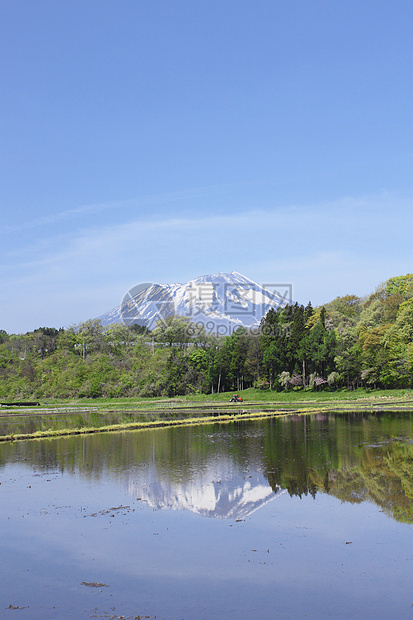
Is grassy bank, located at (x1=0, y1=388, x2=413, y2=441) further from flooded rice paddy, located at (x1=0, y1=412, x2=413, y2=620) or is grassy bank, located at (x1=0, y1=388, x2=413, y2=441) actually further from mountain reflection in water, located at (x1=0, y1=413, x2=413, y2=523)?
flooded rice paddy, located at (x1=0, y1=412, x2=413, y2=620)

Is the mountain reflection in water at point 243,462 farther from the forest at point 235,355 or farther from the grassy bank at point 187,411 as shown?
the forest at point 235,355

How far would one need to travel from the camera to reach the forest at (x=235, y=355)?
2931 inches

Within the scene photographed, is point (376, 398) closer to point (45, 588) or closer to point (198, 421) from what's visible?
point (198, 421)

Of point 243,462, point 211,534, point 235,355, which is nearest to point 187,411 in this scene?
point 235,355

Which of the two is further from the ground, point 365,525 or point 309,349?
point 309,349

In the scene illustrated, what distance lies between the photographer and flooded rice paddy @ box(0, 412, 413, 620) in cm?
1072

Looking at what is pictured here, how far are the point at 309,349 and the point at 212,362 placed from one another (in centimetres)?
1916

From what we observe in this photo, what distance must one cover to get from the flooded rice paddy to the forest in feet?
150

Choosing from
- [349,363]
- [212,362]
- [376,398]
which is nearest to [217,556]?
[376,398]

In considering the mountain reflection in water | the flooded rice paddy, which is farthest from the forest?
the flooded rice paddy

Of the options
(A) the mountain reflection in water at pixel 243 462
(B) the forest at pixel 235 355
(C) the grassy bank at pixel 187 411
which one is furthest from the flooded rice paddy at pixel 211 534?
(B) the forest at pixel 235 355

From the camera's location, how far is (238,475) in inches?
885

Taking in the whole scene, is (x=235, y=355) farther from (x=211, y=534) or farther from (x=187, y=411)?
(x=211, y=534)

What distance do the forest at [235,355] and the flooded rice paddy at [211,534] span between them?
45.8 m
